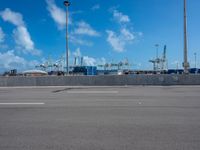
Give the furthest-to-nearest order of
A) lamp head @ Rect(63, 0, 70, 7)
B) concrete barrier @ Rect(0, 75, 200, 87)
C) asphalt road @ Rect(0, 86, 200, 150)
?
lamp head @ Rect(63, 0, 70, 7) < concrete barrier @ Rect(0, 75, 200, 87) < asphalt road @ Rect(0, 86, 200, 150)

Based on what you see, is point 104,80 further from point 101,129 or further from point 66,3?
point 101,129

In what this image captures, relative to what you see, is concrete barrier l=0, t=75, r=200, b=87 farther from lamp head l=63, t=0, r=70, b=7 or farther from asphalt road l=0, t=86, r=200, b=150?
asphalt road l=0, t=86, r=200, b=150

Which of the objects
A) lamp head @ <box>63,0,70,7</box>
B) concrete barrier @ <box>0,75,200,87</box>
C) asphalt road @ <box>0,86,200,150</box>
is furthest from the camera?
lamp head @ <box>63,0,70,7</box>

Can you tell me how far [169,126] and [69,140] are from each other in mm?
2809

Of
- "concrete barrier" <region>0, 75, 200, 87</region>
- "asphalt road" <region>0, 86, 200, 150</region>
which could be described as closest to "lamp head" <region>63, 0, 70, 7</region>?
"concrete barrier" <region>0, 75, 200, 87</region>

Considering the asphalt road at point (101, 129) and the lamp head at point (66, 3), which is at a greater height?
the lamp head at point (66, 3)

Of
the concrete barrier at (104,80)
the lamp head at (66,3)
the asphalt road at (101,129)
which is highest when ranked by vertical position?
the lamp head at (66,3)

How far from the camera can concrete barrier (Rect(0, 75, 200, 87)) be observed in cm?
2739

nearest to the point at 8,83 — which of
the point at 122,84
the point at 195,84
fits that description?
the point at 122,84

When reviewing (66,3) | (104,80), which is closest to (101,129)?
(104,80)

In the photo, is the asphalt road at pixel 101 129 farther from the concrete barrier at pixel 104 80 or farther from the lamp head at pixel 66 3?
the lamp head at pixel 66 3

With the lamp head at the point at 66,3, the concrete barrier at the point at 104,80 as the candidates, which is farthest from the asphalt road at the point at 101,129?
the lamp head at the point at 66,3

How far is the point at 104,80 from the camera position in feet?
94.0

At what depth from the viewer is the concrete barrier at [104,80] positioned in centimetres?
2739
